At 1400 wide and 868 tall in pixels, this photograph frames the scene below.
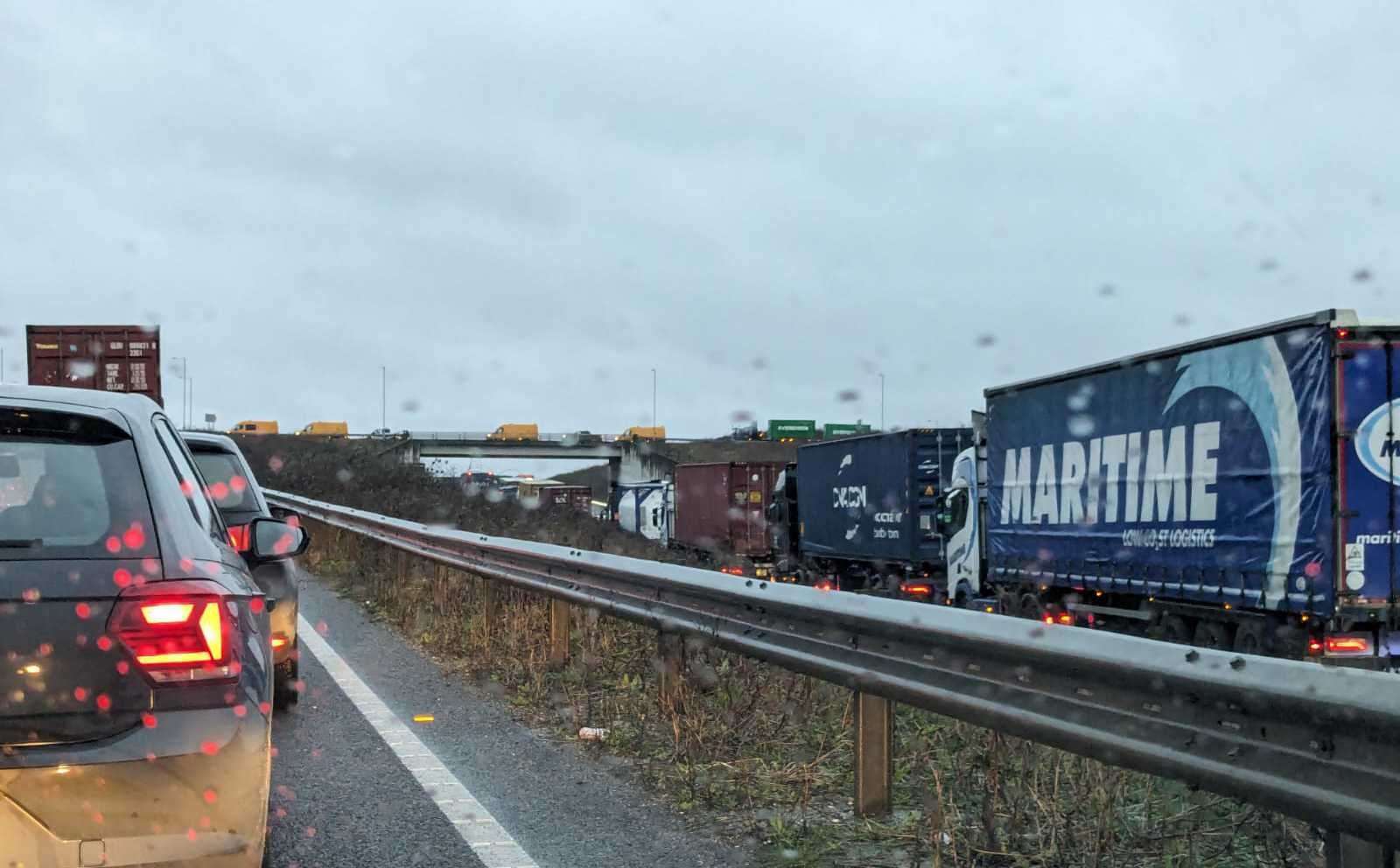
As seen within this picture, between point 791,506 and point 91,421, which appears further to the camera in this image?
point 791,506

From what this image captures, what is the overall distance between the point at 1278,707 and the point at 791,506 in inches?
1291

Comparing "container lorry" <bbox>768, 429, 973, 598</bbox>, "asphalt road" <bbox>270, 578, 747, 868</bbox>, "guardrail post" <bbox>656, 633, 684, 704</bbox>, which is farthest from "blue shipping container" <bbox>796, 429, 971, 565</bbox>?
"guardrail post" <bbox>656, 633, 684, 704</bbox>

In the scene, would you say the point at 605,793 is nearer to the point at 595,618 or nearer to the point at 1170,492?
the point at 595,618

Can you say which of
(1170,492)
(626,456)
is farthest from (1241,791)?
(626,456)

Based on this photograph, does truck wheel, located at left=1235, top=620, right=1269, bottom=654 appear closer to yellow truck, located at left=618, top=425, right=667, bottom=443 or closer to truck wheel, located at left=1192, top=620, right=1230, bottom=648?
truck wheel, located at left=1192, top=620, right=1230, bottom=648

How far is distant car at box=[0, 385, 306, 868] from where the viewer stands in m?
2.91

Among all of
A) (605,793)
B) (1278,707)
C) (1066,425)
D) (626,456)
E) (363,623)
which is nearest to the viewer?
(1278,707)

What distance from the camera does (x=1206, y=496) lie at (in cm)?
1375

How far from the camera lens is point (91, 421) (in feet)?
11.2

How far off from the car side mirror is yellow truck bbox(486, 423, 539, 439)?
84.4 metres

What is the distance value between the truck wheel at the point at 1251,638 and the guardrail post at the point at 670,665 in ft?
26.6

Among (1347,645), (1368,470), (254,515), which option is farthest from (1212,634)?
(254,515)

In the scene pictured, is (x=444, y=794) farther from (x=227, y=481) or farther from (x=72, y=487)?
(x=227, y=481)

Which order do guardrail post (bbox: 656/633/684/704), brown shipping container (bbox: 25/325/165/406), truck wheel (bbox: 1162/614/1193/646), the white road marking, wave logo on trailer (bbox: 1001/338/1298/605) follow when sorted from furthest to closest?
1. brown shipping container (bbox: 25/325/165/406)
2. truck wheel (bbox: 1162/614/1193/646)
3. wave logo on trailer (bbox: 1001/338/1298/605)
4. guardrail post (bbox: 656/633/684/704)
5. the white road marking
